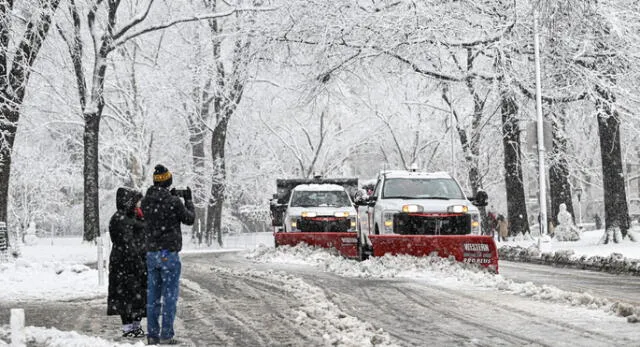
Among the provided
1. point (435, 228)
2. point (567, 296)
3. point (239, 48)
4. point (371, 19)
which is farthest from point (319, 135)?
point (567, 296)

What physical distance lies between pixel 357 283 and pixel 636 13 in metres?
11.9

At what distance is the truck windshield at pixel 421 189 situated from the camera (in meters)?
19.4

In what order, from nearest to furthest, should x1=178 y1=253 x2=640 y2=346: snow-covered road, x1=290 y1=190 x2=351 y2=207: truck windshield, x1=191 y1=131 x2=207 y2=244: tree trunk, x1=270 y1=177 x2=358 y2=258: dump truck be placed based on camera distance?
1. x1=178 y1=253 x2=640 y2=346: snow-covered road
2. x1=270 y1=177 x2=358 y2=258: dump truck
3. x1=290 y1=190 x2=351 y2=207: truck windshield
4. x1=191 y1=131 x2=207 y2=244: tree trunk

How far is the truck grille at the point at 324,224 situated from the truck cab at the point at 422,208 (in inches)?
193

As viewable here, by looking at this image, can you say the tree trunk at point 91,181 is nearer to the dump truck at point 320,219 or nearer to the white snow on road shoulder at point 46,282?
the dump truck at point 320,219

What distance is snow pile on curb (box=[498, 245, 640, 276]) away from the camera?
18.7m

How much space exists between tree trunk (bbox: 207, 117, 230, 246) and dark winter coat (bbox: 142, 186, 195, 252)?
34625 mm

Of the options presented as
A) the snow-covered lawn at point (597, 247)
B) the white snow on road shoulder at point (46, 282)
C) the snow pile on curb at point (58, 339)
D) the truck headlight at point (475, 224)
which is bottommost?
the snow pile on curb at point (58, 339)

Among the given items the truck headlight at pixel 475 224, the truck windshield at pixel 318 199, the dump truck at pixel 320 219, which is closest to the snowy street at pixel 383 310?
the truck headlight at pixel 475 224

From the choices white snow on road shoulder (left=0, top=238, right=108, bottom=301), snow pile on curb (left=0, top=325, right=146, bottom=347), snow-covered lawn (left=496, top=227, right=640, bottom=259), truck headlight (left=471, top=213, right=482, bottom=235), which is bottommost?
snow pile on curb (left=0, top=325, right=146, bottom=347)

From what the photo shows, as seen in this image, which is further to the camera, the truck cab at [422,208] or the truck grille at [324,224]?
the truck grille at [324,224]

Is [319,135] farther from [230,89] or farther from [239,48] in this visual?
[239,48]

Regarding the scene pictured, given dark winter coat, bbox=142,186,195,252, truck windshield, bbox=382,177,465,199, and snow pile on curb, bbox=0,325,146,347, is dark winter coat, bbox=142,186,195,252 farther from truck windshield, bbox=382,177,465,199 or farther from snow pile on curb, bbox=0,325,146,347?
truck windshield, bbox=382,177,465,199

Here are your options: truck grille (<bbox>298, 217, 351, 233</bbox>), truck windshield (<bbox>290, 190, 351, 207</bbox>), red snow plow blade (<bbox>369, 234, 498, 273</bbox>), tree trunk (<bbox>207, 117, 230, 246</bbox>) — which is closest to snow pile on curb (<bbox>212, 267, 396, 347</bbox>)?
red snow plow blade (<bbox>369, 234, 498, 273</bbox>)
